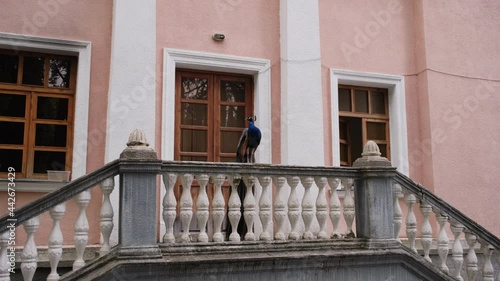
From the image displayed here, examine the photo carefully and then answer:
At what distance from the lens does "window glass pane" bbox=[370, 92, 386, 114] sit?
25.6ft

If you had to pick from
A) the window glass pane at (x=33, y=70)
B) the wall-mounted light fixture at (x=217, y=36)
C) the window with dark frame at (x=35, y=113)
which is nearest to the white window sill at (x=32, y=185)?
the window with dark frame at (x=35, y=113)

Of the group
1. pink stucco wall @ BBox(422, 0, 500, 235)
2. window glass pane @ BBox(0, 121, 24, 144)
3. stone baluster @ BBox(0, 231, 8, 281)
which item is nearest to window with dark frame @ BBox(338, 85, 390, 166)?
pink stucco wall @ BBox(422, 0, 500, 235)

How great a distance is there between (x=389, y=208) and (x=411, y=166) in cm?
258

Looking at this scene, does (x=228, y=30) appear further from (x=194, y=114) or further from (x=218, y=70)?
(x=194, y=114)

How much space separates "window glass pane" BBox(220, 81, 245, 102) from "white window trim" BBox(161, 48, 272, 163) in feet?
0.63

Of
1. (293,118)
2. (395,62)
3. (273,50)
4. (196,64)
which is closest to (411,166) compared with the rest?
(395,62)

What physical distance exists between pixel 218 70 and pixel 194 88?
417 millimetres

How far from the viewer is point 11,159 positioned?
Answer: 5859mm

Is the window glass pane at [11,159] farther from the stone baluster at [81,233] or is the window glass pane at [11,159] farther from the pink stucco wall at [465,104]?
the pink stucco wall at [465,104]

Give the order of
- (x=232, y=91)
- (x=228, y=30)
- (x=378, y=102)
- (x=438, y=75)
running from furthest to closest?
(x=378, y=102) < (x=438, y=75) < (x=232, y=91) < (x=228, y=30)

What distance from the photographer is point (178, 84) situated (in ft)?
22.1

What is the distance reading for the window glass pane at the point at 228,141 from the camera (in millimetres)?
6844

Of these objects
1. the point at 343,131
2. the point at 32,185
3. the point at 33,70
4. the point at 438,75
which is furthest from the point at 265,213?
the point at 438,75

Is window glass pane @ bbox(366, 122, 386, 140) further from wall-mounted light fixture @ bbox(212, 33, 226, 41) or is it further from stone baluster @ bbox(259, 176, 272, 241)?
stone baluster @ bbox(259, 176, 272, 241)
